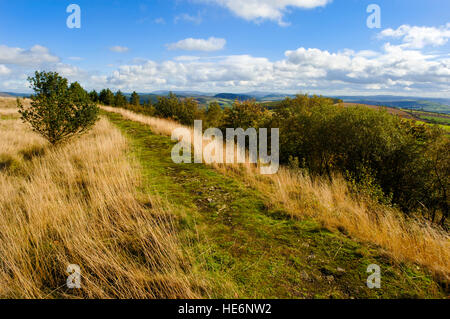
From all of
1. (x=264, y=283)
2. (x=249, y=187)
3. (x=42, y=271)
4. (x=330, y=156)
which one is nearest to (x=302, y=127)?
(x=330, y=156)

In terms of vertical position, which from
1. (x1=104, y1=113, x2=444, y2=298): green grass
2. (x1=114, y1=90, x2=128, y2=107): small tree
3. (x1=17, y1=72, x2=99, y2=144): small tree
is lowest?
(x1=104, y1=113, x2=444, y2=298): green grass

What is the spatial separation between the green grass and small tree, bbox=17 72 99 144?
5.78m

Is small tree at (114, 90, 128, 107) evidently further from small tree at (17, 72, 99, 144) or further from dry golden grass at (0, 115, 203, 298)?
dry golden grass at (0, 115, 203, 298)

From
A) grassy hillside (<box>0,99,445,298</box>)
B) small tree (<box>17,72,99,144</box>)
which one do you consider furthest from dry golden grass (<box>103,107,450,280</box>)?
small tree (<box>17,72,99,144</box>)

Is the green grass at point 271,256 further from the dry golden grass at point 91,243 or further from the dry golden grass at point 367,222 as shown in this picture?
the dry golden grass at point 91,243

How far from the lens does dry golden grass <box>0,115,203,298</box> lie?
90.7 inches

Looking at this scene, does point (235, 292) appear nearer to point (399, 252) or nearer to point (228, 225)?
point (228, 225)

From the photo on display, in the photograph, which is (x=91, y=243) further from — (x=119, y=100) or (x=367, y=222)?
(x=119, y=100)

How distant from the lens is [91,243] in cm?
285

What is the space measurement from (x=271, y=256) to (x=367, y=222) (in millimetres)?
2147

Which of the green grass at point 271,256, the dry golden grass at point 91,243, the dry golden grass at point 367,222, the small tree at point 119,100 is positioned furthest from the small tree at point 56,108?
the small tree at point 119,100

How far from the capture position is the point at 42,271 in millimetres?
2514

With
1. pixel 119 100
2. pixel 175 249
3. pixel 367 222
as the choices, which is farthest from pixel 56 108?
pixel 119 100
